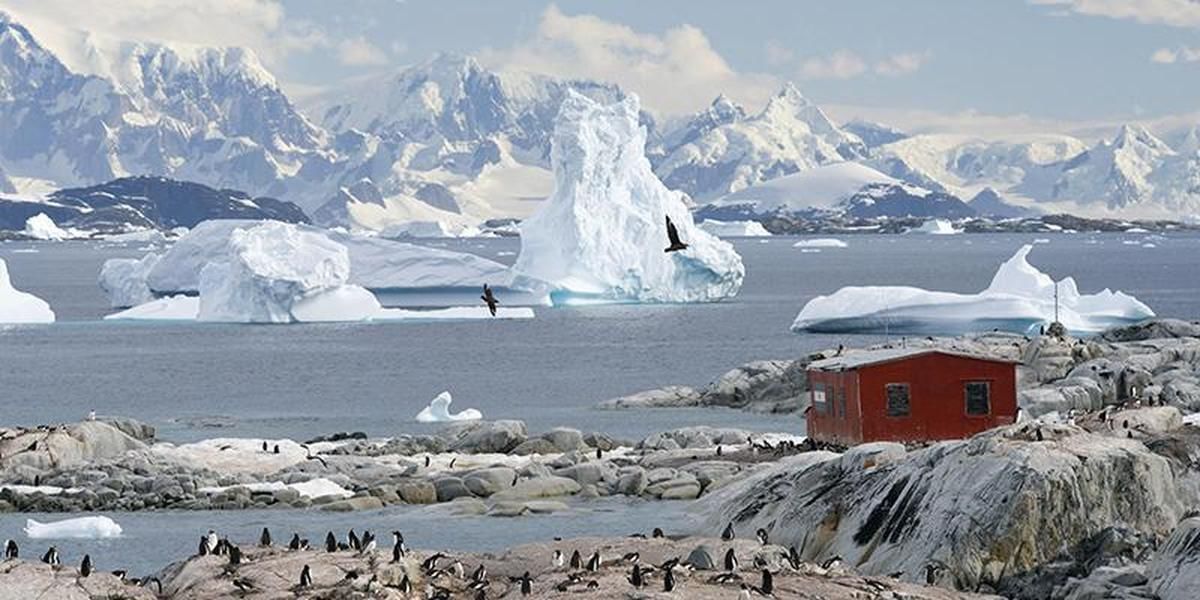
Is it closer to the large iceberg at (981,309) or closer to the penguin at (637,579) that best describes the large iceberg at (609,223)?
the large iceberg at (981,309)

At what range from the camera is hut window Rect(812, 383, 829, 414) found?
44619 mm

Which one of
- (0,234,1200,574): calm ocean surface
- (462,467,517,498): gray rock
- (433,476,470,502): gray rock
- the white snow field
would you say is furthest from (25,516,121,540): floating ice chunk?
the white snow field

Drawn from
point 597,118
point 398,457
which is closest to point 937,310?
point 597,118

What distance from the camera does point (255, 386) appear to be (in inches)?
3022

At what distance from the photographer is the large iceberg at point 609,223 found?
101 m

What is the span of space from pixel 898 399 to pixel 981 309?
4204cm

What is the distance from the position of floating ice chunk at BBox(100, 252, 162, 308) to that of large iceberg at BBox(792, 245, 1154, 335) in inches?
1599

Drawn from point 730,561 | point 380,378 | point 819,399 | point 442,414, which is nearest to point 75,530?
point 819,399

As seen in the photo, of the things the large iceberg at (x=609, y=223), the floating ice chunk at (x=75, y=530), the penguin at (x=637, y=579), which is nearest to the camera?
the penguin at (x=637, y=579)

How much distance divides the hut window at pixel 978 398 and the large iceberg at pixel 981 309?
40.5 m

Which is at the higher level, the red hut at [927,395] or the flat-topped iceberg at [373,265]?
the flat-topped iceberg at [373,265]

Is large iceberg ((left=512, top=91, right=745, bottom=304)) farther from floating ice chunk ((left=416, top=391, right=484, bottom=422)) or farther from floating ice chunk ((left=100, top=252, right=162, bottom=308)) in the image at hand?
floating ice chunk ((left=416, top=391, right=484, bottom=422))

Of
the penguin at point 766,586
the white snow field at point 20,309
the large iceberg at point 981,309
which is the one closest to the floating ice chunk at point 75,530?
the penguin at point 766,586

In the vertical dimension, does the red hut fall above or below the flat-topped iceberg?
below
